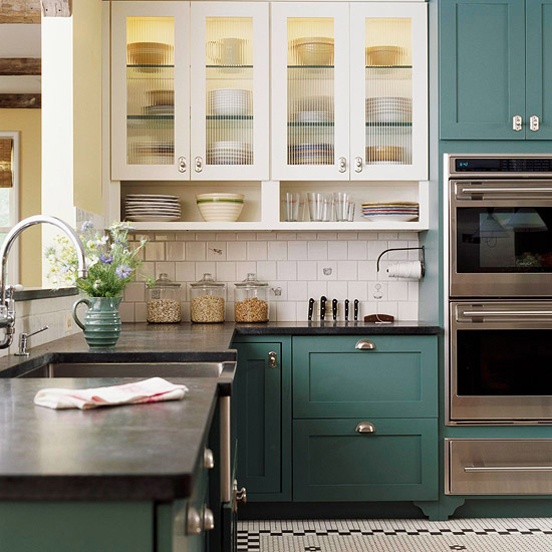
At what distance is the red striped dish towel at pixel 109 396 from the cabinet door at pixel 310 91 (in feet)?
7.86

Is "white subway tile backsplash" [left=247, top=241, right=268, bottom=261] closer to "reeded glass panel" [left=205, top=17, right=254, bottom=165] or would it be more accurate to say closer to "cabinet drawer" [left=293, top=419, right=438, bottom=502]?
"reeded glass panel" [left=205, top=17, right=254, bottom=165]

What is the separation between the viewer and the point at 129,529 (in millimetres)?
1038

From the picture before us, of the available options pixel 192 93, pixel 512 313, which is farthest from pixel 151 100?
pixel 512 313

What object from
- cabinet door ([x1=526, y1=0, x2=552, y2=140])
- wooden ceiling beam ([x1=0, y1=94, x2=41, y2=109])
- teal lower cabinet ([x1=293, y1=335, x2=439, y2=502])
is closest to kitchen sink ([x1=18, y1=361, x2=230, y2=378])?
teal lower cabinet ([x1=293, y1=335, x2=439, y2=502])

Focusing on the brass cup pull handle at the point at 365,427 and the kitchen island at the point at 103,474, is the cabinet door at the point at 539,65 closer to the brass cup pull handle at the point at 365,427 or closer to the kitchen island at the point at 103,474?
the brass cup pull handle at the point at 365,427

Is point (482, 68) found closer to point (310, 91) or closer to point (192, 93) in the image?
point (310, 91)

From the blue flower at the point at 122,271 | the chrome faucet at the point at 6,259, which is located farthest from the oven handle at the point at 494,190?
the chrome faucet at the point at 6,259

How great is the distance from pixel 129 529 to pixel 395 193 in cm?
335

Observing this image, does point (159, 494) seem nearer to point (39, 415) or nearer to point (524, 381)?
point (39, 415)

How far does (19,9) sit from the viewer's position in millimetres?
3600

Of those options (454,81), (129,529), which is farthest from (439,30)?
(129,529)

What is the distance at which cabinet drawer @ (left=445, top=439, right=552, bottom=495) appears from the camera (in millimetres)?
3613

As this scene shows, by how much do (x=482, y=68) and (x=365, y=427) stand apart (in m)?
1.75

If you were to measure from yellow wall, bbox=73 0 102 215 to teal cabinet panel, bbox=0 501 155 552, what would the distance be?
8.06 feet
